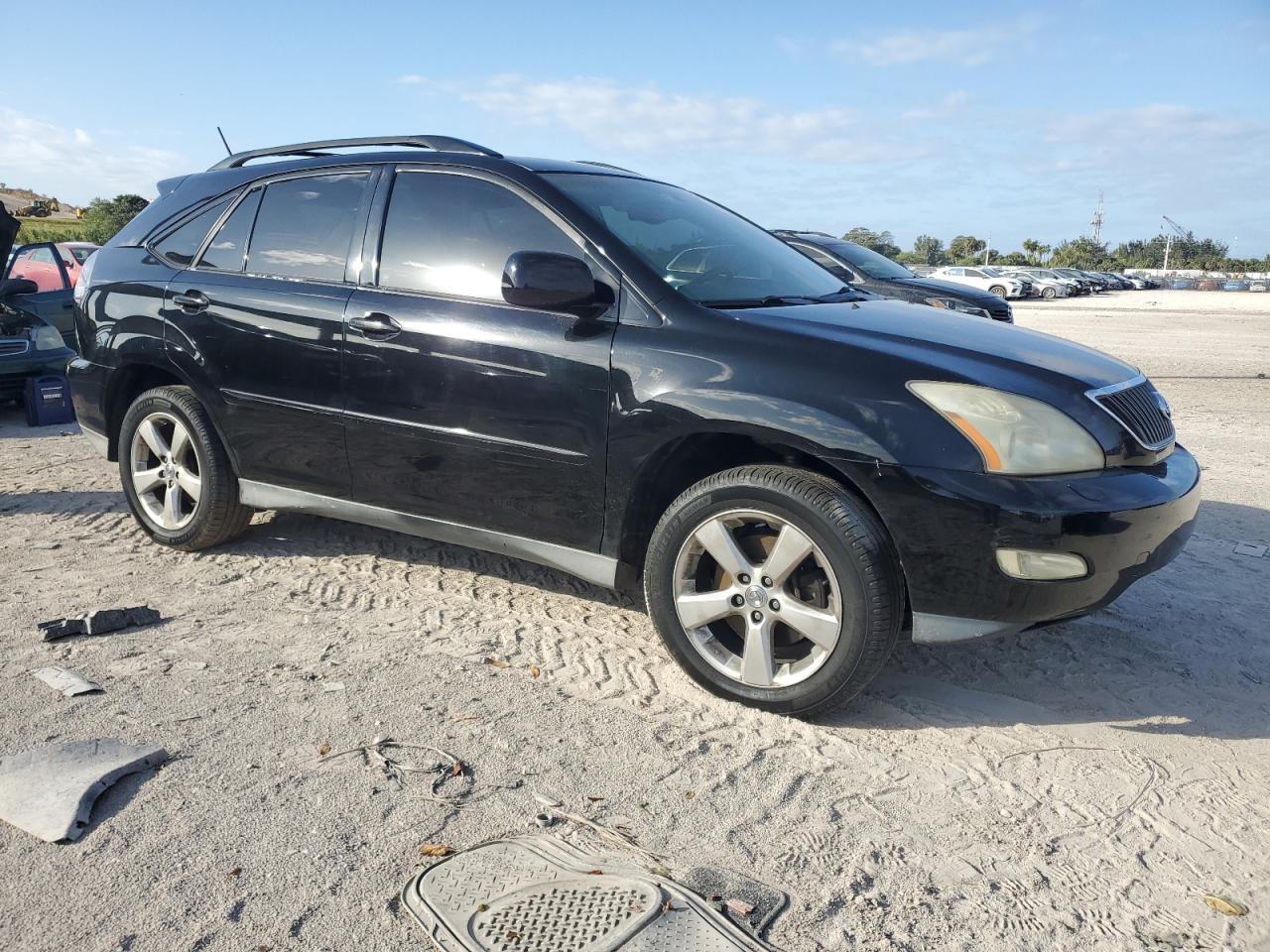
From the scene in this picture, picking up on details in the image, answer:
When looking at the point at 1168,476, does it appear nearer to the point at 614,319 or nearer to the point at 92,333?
the point at 614,319

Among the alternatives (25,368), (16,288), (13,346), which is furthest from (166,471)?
(16,288)

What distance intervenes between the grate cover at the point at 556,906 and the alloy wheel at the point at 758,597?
0.98m

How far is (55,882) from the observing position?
8.07 feet

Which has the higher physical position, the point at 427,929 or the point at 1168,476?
the point at 1168,476

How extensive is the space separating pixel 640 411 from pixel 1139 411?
5.62 feet

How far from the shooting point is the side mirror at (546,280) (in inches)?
138

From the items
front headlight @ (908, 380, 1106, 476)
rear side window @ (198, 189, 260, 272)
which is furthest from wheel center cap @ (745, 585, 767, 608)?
rear side window @ (198, 189, 260, 272)

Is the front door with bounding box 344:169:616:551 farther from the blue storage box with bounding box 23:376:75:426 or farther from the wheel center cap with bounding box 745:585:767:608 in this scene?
the blue storage box with bounding box 23:376:75:426

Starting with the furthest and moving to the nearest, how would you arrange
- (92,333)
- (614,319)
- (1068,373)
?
(92,333), (614,319), (1068,373)

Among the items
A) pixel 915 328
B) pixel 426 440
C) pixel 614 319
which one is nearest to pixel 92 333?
pixel 426 440

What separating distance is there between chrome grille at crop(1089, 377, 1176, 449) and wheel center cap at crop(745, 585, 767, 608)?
1230 mm

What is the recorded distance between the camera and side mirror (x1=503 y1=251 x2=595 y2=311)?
3.49 meters

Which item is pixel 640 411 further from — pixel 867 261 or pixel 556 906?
pixel 867 261

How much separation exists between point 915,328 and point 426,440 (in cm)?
190
